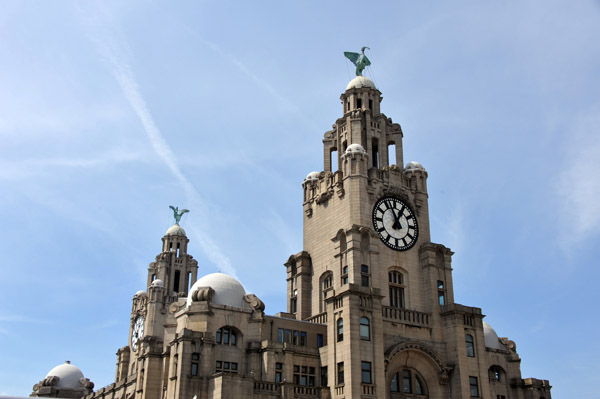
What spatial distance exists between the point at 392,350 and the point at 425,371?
19.5 ft

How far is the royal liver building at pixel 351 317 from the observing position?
63344 mm

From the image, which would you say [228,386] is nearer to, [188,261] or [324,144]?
[324,144]

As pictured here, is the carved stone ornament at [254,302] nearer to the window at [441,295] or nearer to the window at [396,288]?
the window at [396,288]

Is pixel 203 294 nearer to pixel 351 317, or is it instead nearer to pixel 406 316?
pixel 351 317

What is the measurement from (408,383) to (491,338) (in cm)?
2497

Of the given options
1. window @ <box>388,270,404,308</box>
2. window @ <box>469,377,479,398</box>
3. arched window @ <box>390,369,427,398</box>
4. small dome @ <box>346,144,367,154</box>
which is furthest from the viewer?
small dome @ <box>346,144,367,154</box>

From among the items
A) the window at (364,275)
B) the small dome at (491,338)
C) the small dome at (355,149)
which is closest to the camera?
the window at (364,275)

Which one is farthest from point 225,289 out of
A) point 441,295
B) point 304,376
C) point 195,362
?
point 441,295

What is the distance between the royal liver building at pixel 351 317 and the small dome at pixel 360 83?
18cm

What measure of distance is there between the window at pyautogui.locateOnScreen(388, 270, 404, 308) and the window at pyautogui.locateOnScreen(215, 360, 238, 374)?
60.0ft

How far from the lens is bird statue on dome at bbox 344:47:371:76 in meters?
88.5

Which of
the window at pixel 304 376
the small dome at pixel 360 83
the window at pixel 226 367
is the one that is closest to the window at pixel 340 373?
the window at pixel 304 376

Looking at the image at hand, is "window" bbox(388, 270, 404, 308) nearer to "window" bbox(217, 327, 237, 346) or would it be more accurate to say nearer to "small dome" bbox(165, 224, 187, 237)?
"window" bbox(217, 327, 237, 346)

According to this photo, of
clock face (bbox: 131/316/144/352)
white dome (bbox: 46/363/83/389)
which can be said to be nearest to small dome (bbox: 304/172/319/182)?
clock face (bbox: 131/316/144/352)
